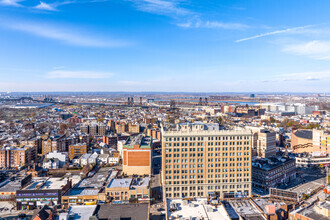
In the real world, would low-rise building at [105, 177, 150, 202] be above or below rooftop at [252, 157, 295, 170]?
below

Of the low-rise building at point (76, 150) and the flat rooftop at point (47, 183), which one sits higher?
the low-rise building at point (76, 150)

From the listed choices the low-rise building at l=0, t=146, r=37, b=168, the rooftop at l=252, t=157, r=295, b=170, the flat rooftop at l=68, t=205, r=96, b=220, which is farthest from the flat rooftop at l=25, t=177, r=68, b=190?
the rooftop at l=252, t=157, r=295, b=170

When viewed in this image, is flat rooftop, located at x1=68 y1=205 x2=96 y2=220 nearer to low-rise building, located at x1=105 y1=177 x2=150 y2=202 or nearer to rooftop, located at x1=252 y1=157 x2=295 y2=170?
low-rise building, located at x1=105 y1=177 x2=150 y2=202

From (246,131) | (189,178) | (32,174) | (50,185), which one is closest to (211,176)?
(189,178)

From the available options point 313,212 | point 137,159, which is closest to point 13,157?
point 137,159

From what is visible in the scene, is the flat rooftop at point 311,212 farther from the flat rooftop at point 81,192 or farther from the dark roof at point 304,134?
the dark roof at point 304,134

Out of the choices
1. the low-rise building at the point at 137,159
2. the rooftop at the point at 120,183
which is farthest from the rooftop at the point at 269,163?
the rooftop at the point at 120,183
